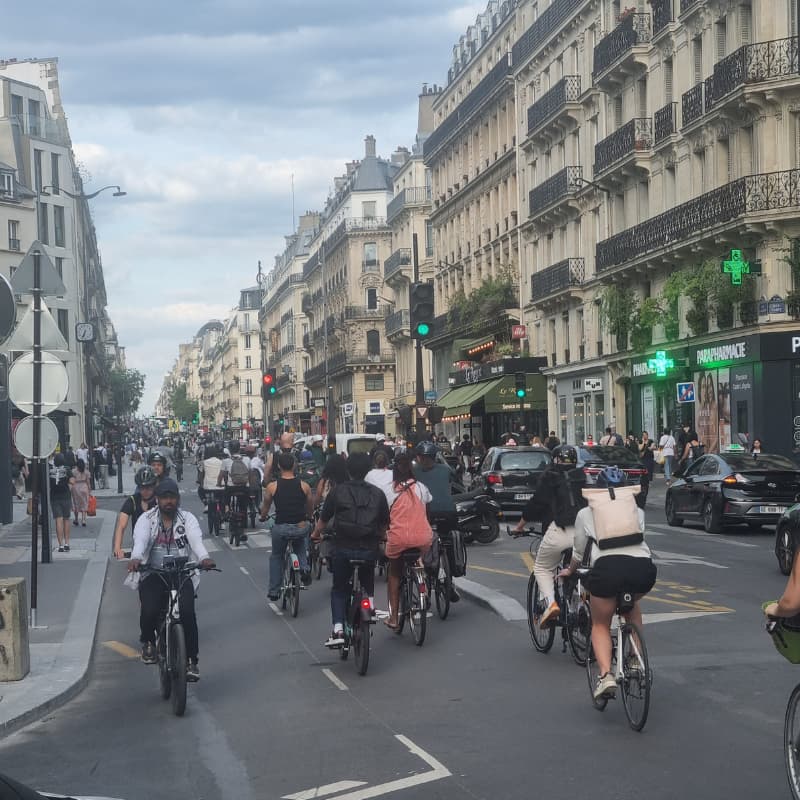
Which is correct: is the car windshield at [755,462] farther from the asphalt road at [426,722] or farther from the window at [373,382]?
the window at [373,382]

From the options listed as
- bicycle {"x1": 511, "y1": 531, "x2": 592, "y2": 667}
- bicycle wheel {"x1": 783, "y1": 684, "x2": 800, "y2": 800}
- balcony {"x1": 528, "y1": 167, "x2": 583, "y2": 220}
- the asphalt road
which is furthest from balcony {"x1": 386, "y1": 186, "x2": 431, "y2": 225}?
bicycle wheel {"x1": 783, "y1": 684, "x2": 800, "y2": 800}

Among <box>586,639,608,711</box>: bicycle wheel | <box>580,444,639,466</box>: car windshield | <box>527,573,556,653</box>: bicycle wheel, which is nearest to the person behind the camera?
<box>586,639,608,711</box>: bicycle wheel

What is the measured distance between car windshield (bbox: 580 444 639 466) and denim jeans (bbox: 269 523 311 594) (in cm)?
1595

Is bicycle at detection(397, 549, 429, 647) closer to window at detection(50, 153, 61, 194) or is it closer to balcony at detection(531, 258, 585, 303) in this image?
balcony at detection(531, 258, 585, 303)

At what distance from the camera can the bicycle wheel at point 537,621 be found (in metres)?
11.9

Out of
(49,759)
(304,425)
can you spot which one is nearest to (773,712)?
(49,759)

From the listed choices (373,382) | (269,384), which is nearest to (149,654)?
(269,384)

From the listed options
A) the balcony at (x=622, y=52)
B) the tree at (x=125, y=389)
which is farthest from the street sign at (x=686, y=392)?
the tree at (x=125, y=389)

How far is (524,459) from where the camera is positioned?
29.2 metres

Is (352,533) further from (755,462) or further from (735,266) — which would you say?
(735,266)

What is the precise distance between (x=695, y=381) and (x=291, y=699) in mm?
33503

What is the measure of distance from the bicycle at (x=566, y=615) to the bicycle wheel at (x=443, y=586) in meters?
2.31

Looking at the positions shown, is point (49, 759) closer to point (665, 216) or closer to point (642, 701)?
point (642, 701)

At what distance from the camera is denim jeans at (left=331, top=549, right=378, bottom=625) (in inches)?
466
